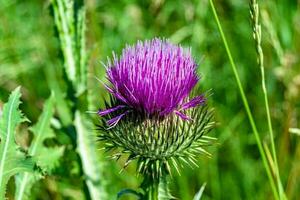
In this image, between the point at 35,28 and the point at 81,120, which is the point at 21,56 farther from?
the point at 81,120

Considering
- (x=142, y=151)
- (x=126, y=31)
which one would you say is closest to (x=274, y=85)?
(x=126, y=31)

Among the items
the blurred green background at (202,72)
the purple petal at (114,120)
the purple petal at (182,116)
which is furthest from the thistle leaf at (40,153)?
the purple petal at (182,116)

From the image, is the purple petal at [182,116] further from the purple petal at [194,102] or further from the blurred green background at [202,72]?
the blurred green background at [202,72]

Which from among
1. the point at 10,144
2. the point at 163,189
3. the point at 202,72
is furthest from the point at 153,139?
the point at 202,72

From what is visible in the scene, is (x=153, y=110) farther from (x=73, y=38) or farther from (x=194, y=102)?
(x=73, y=38)

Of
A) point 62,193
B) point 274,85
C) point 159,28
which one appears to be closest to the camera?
point 62,193

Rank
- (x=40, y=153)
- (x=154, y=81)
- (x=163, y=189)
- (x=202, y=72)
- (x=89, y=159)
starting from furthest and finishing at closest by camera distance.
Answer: (x=202, y=72) → (x=89, y=159) → (x=40, y=153) → (x=163, y=189) → (x=154, y=81)
